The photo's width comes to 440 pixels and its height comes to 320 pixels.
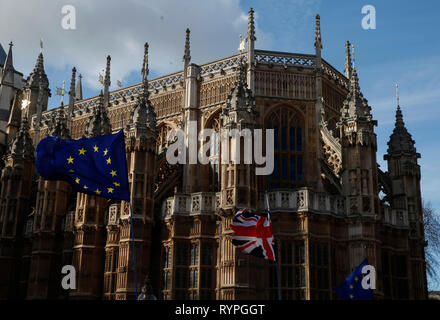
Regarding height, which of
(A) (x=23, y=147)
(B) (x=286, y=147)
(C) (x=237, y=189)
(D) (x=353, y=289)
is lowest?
(D) (x=353, y=289)

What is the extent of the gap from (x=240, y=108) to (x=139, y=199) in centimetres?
728

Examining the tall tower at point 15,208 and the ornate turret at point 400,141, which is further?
the tall tower at point 15,208

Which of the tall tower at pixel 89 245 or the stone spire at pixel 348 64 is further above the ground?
the stone spire at pixel 348 64

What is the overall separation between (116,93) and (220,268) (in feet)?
61.0

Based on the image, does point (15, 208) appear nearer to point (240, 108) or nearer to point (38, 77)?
point (38, 77)

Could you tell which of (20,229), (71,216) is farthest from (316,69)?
(20,229)

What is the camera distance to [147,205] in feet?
101

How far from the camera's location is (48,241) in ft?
114

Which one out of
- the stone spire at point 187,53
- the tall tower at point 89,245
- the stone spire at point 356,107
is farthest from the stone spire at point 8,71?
the stone spire at point 356,107

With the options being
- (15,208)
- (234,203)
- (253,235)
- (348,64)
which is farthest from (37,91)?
(253,235)

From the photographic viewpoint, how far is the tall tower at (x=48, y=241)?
34.2 metres

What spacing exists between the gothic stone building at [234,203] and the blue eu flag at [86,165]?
9017mm

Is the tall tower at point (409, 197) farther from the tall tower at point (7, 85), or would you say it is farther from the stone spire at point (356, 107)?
the tall tower at point (7, 85)

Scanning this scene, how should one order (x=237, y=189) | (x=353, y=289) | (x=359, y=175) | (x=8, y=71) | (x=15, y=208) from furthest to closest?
(x=8, y=71), (x=15, y=208), (x=359, y=175), (x=237, y=189), (x=353, y=289)
